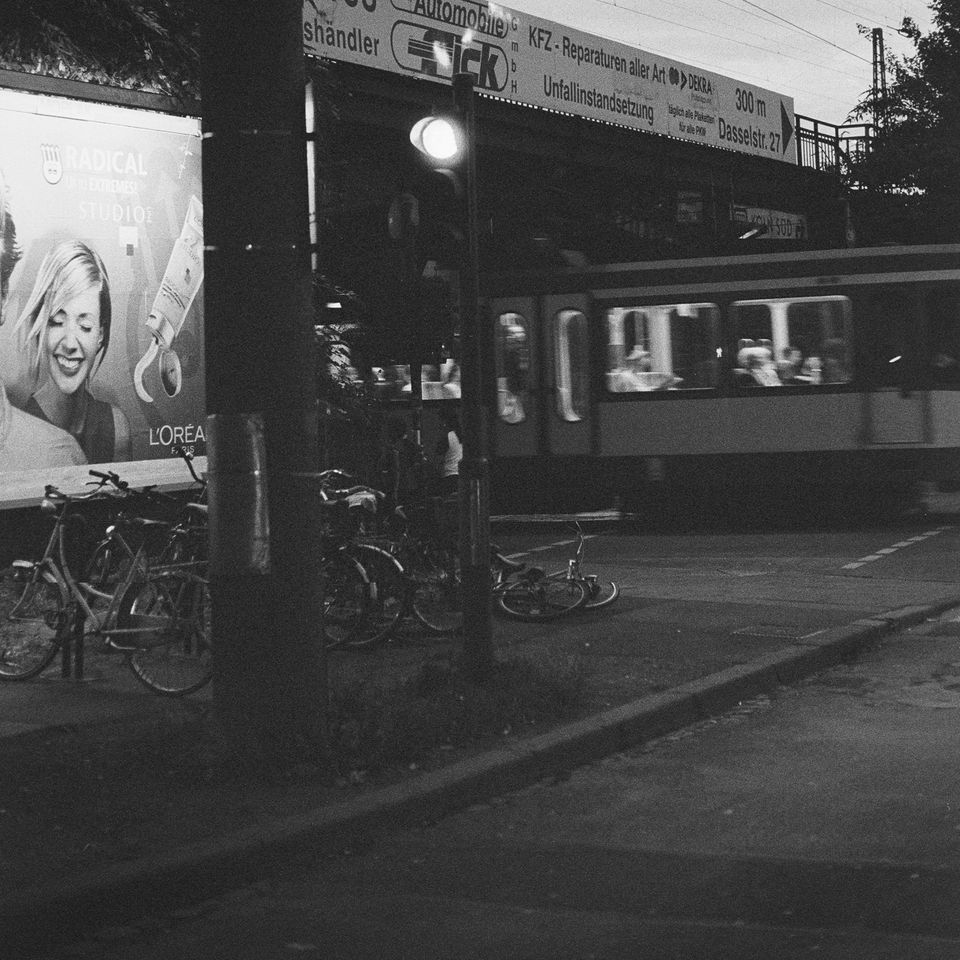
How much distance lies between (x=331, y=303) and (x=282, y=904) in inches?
372

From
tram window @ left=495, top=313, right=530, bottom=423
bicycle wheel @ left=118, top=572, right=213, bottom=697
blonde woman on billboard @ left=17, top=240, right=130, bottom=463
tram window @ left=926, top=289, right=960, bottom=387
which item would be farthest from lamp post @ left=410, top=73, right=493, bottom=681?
tram window @ left=495, top=313, right=530, bottom=423

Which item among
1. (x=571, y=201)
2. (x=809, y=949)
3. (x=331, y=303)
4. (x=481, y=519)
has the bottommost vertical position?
(x=809, y=949)

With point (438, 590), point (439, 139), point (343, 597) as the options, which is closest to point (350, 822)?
point (439, 139)

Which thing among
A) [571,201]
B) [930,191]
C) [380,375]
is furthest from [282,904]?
[930,191]

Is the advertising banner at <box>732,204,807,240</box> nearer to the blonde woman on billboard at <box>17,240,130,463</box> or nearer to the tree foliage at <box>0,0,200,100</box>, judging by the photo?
the tree foliage at <box>0,0,200,100</box>

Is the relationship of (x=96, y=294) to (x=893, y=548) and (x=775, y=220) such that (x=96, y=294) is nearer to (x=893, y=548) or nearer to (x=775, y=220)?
(x=893, y=548)

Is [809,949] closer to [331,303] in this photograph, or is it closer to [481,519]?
[481,519]

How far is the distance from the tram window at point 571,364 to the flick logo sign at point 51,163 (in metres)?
10.2

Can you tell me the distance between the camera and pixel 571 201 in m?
35.1

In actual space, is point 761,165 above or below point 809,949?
above

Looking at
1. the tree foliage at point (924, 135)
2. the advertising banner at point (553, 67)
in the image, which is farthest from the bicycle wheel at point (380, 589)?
the tree foliage at point (924, 135)

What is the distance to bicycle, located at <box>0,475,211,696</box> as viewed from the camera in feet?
29.9

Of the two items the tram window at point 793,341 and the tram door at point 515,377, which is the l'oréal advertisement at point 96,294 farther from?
the tram window at point 793,341

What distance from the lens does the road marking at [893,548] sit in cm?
1600
